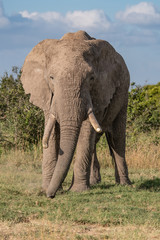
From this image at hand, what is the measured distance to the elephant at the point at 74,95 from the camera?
25.4 feet

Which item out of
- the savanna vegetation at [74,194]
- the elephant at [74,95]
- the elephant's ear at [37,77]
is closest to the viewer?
the savanna vegetation at [74,194]

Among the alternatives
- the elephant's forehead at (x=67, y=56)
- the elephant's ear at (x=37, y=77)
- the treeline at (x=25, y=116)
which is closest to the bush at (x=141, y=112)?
the treeline at (x=25, y=116)

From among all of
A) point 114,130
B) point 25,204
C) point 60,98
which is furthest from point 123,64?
point 25,204

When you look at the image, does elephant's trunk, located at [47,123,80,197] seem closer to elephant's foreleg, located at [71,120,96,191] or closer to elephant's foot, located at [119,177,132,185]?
elephant's foreleg, located at [71,120,96,191]

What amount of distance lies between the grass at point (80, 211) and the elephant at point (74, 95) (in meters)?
0.36

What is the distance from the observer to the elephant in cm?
774

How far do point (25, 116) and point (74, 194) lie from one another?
22.5ft

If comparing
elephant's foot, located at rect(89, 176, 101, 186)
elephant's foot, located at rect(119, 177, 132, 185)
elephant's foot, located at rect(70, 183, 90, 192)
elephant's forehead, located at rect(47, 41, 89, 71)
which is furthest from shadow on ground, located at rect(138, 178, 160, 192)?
elephant's forehead, located at rect(47, 41, 89, 71)

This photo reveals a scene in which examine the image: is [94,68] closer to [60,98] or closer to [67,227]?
[60,98]

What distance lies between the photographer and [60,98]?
7.77 m

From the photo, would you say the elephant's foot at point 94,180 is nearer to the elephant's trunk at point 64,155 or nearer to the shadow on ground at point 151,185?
the shadow on ground at point 151,185

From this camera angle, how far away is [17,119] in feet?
48.5

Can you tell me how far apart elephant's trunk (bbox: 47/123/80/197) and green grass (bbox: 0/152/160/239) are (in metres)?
0.30

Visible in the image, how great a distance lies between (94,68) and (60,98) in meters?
1.04
